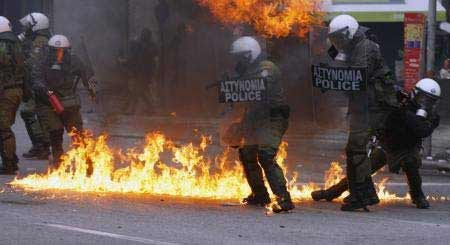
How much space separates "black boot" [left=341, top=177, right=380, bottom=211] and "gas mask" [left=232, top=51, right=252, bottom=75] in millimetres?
1428

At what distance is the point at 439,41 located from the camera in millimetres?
21734

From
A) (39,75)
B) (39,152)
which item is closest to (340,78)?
(39,75)

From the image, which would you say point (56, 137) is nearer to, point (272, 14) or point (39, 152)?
point (39, 152)

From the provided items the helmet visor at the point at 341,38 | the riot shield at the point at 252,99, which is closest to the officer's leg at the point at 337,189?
the riot shield at the point at 252,99

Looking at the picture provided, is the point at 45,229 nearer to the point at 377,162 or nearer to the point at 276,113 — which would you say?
the point at 276,113

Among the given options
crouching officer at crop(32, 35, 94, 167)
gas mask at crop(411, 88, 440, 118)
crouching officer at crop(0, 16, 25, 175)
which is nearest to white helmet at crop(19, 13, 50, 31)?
crouching officer at crop(0, 16, 25, 175)

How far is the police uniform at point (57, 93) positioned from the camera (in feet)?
33.5

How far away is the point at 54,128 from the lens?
10.3 metres

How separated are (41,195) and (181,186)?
135 cm

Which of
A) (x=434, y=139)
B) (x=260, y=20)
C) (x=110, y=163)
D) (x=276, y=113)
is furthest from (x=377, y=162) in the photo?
(x=434, y=139)

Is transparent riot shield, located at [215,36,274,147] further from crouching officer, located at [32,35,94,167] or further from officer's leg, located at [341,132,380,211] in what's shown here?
crouching officer, located at [32,35,94,167]

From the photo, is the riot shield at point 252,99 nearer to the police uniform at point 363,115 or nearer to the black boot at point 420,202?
the police uniform at point 363,115

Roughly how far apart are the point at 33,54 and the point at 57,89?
0.52m

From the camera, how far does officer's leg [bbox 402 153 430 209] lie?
8.71 metres
